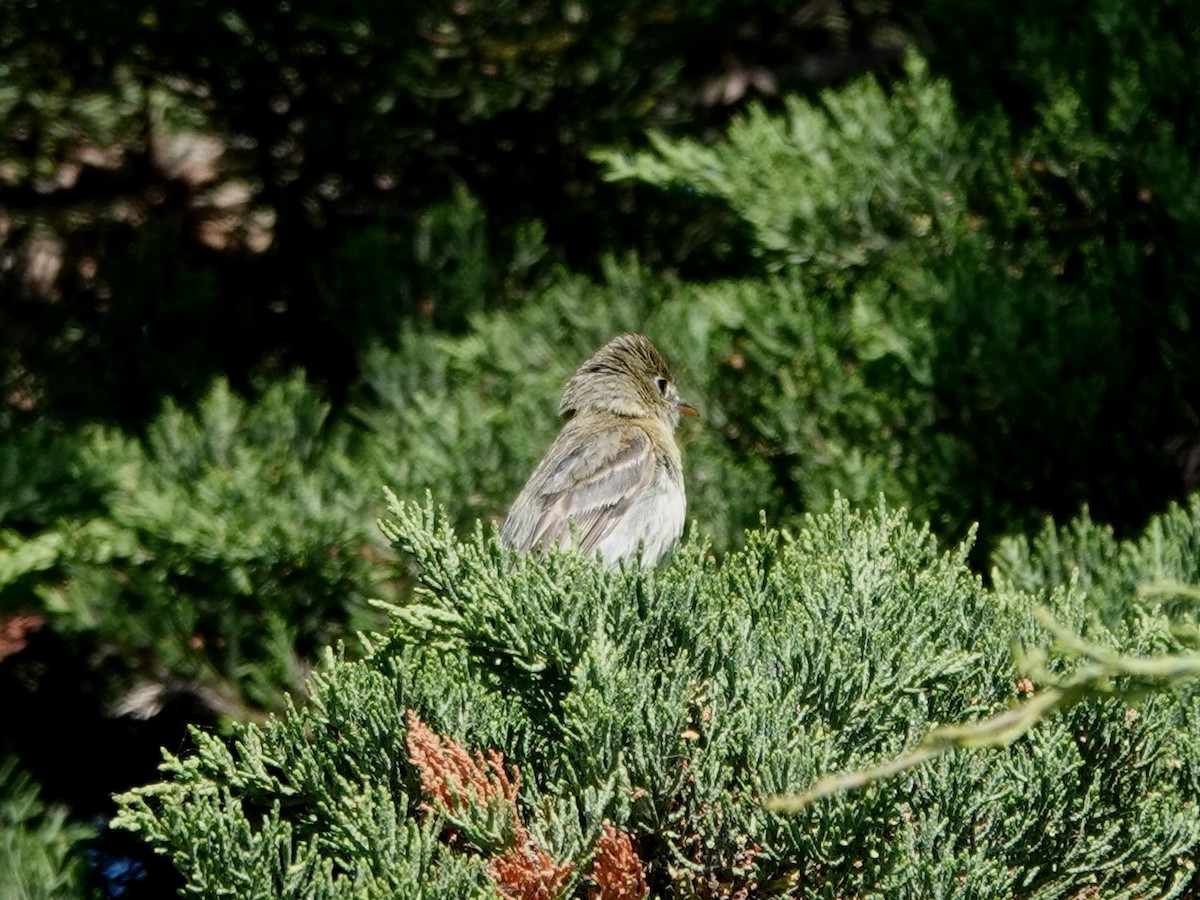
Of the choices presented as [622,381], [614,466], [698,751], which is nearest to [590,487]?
[614,466]

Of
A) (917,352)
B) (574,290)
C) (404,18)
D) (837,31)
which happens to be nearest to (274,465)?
(574,290)

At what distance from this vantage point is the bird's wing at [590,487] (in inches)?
176

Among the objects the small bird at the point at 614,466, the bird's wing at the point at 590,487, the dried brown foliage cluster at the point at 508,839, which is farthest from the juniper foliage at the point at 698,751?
the bird's wing at the point at 590,487

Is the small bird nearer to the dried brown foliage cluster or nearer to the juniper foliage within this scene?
the juniper foliage

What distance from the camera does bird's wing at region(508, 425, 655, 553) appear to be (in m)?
4.47

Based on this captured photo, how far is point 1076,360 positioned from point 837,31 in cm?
234

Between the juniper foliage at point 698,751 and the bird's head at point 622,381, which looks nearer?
the juniper foliage at point 698,751

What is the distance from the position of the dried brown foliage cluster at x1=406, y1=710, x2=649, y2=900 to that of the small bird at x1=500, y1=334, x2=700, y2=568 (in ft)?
6.50

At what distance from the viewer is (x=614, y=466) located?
4.65m

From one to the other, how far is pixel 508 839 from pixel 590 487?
2.40 metres

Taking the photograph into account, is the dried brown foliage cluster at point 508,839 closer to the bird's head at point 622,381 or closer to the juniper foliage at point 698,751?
the juniper foliage at point 698,751

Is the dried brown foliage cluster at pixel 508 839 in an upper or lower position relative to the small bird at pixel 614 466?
upper

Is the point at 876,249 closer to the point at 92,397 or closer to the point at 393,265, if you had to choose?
the point at 393,265

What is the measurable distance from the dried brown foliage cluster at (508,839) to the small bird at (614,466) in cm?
198
